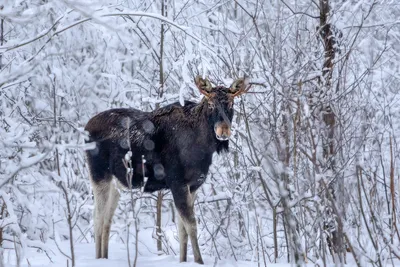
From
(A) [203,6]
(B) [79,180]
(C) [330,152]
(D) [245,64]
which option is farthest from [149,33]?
(C) [330,152]

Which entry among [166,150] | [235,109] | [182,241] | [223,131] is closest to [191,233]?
[182,241]

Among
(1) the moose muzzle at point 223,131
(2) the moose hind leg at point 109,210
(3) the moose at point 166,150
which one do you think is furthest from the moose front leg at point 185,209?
(2) the moose hind leg at point 109,210

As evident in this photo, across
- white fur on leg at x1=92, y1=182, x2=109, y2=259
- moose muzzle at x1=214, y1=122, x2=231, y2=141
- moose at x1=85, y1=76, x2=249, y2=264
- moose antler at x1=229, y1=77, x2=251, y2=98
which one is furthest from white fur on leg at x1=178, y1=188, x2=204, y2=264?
moose antler at x1=229, y1=77, x2=251, y2=98

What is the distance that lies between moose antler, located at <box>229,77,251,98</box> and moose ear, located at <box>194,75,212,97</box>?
0.73 ft

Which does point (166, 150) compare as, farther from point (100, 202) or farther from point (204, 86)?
point (100, 202)

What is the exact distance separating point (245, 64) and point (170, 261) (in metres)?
3.69

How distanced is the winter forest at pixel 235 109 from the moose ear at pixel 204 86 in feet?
0.49

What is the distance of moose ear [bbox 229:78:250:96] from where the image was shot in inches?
266

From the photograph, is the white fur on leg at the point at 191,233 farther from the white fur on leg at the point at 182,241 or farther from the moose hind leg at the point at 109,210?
the moose hind leg at the point at 109,210

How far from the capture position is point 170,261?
6656mm

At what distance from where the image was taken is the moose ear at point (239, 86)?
676 centimetres

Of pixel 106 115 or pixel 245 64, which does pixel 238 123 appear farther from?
pixel 106 115

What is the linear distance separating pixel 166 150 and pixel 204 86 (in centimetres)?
82

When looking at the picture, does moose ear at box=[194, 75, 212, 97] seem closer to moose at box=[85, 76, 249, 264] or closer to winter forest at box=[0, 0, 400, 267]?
moose at box=[85, 76, 249, 264]
